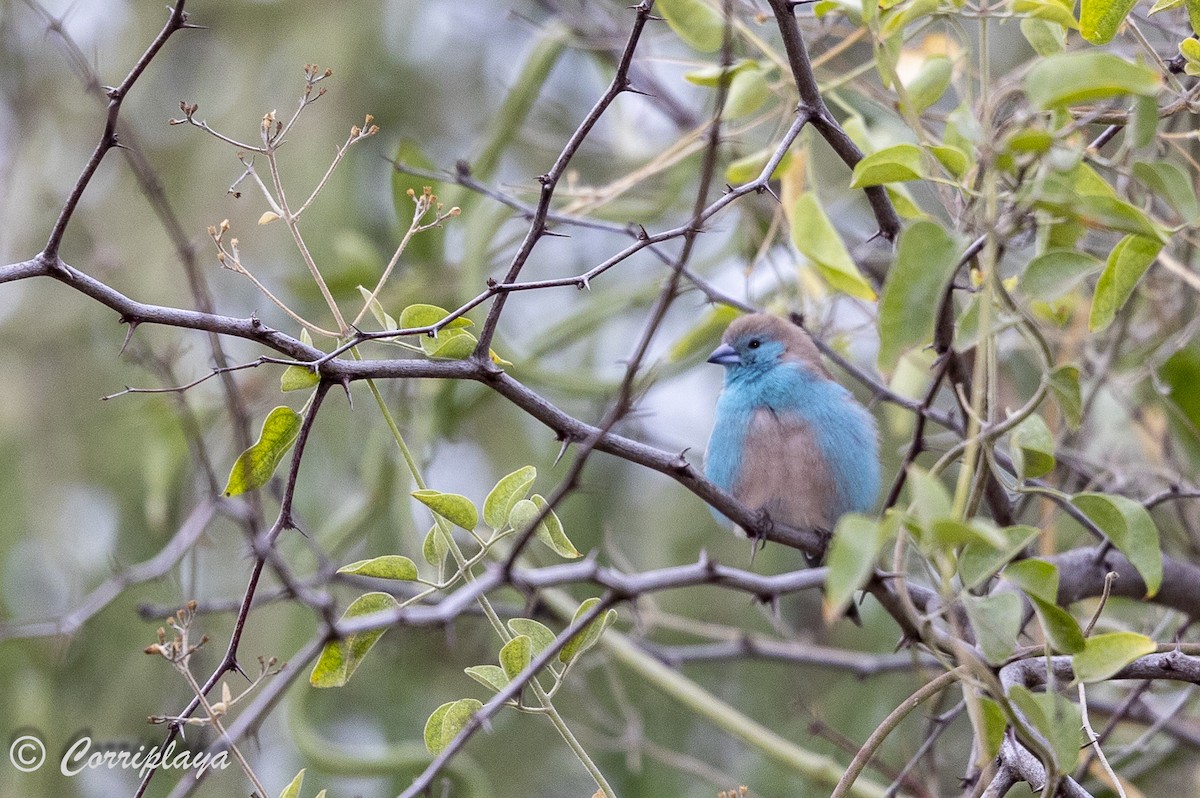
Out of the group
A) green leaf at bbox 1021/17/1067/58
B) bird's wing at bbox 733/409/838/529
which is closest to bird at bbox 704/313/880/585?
bird's wing at bbox 733/409/838/529

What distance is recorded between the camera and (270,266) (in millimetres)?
5332

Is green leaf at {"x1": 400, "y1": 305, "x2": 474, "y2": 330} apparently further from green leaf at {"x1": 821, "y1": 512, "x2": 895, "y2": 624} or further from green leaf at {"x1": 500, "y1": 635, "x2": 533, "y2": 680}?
green leaf at {"x1": 821, "y1": 512, "x2": 895, "y2": 624}

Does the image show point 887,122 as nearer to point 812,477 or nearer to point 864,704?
point 812,477

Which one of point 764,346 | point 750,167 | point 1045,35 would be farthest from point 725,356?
point 1045,35

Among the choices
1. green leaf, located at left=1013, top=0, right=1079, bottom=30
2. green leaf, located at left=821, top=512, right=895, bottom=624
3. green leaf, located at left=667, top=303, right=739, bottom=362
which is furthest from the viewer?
green leaf, located at left=667, top=303, right=739, bottom=362

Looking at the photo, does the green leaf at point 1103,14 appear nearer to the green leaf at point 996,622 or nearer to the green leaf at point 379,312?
the green leaf at point 996,622

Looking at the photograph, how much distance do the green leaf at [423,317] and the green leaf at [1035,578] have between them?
1020mm

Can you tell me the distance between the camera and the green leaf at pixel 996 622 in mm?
1556

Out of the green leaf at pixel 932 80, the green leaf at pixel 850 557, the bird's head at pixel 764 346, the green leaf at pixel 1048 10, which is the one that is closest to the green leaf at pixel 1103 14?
the green leaf at pixel 1048 10

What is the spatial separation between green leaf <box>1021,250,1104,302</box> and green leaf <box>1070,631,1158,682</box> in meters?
0.49

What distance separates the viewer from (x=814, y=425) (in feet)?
12.6

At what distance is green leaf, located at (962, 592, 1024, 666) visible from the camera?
5.10 ft

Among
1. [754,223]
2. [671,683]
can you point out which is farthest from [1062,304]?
[671,683]

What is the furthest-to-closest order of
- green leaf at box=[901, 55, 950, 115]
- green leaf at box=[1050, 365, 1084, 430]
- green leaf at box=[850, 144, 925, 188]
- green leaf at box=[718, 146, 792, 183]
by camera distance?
1. green leaf at box=[718, 146, 792, 183]
2. green leaf at box=[901, 55, 950, 115]
3. green leaf at box=[850, 144, 925, 188]
4. green leaf at box=[1050, 365, 1084, 430]
